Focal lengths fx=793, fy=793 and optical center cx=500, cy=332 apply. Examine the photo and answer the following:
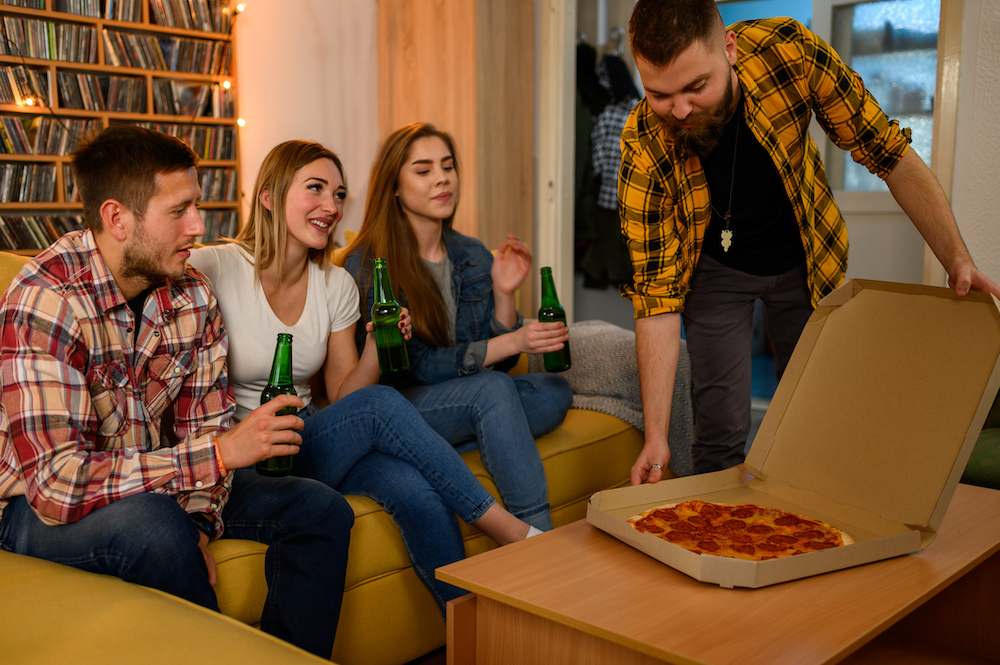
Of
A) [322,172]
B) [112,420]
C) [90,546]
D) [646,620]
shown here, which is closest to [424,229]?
[322,172]

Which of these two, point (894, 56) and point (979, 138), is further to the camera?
point (894, 56)

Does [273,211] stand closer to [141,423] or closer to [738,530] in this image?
[141,423]

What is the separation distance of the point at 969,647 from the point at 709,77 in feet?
3.57

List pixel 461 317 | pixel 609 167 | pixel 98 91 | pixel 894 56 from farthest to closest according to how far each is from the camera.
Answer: pixel 609 167 < pixel 98 91 < pixel 894 56 < pixel 461 317

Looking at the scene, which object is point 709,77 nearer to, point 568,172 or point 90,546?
point 90,546

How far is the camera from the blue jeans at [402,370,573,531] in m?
1.84

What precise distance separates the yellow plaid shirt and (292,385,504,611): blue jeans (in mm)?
539

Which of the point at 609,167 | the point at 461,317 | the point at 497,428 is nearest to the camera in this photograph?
the point at 497,428

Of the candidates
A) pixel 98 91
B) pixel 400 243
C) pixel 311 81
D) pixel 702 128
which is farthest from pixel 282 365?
pixel 98 91

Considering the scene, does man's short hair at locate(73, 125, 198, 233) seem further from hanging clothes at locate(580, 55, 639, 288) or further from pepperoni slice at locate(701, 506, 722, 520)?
hanging clothes at locate(580, 55, 639, 288)

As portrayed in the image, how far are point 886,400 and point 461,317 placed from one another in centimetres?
122

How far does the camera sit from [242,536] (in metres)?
1.46

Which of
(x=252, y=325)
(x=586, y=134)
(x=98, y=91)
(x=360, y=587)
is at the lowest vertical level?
(x=360, y=587)

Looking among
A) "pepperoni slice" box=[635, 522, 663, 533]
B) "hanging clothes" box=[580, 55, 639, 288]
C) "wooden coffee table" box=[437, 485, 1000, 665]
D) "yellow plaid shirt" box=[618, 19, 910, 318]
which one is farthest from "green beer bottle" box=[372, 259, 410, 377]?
"hanging clothes" box=[580, 55, 639, 288]
